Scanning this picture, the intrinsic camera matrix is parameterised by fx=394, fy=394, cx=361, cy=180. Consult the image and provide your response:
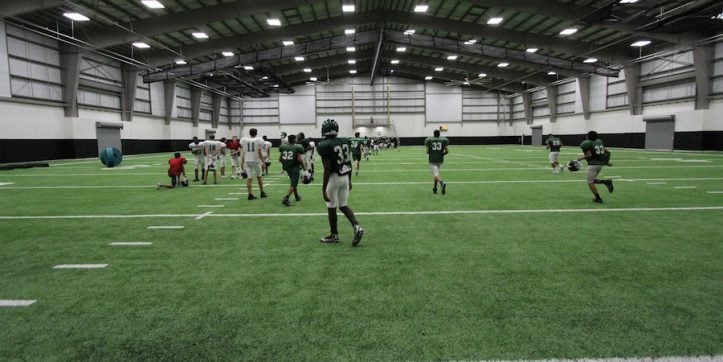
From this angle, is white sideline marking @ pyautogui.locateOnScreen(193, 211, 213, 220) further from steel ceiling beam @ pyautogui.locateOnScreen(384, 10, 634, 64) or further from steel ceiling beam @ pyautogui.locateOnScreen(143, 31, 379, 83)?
steel ceiling beam @ pyautogui.locateOnScreen(143, 31, 379, 83)

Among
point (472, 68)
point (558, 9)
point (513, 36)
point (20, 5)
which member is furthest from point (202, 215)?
point (472, 68)

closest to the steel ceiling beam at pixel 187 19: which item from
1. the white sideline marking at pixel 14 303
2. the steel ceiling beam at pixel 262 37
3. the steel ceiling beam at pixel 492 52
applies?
the steel ceiling beam at pixel 262 37

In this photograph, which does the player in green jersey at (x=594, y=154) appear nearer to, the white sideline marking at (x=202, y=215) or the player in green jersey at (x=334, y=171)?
the player in green jersey at (x=334, y=171)

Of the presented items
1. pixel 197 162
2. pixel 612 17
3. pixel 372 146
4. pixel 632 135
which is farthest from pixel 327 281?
pixel 632 135

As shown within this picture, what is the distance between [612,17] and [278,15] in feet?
71.9

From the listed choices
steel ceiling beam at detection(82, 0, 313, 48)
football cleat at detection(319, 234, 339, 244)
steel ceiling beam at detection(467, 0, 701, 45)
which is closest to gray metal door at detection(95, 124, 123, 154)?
steel ceiling beam at detection(82, 0, 313, 48)

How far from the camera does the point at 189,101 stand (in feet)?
154

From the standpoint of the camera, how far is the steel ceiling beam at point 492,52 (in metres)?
34.8

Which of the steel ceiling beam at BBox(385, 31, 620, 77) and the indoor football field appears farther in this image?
the steel ceiling beam at BBox(385, 31, 620, 77)

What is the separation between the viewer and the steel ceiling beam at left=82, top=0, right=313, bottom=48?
2439 centimetres

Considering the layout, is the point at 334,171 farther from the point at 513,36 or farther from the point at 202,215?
the point at 513,36

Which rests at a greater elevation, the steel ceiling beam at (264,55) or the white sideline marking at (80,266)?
the steel ceiling beam at (264,55)

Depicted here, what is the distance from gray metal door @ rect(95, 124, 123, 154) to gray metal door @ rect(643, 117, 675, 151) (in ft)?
153

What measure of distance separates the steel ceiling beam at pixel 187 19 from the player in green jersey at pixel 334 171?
69.3 feet
